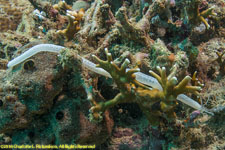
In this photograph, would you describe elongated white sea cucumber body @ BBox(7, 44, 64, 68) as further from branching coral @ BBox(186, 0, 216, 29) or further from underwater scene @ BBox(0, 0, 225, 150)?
branching coral @ BBox(186, 0, 216, 29)

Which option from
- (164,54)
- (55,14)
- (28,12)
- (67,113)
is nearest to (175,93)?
(164,54)

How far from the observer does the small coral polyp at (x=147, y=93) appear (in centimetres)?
225

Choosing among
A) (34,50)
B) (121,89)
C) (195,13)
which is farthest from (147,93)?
(34,50)

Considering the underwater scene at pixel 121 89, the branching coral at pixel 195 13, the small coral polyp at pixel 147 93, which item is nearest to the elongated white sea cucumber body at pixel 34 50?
the underwater scene at pixel 121 89

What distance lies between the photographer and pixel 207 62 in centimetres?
364

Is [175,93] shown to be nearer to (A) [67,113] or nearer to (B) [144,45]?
(B) [144,45]

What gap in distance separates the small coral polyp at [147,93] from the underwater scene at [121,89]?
0.01 m

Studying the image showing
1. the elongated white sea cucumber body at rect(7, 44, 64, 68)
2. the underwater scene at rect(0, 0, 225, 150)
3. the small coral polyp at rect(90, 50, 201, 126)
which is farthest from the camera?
the elongated white sea cucumber body at rect(7, 44, 64, 68)

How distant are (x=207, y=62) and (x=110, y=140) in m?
2.92

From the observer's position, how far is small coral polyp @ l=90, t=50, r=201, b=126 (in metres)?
2.25

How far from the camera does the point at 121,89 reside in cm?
261

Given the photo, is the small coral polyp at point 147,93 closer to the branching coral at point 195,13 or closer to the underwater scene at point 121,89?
the underwater scene at point 121,89

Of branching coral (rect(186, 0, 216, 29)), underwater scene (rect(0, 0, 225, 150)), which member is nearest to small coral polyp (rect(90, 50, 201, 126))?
underwater scene (rect(0, 0, 225, 150))

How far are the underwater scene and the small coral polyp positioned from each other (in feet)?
0.05
